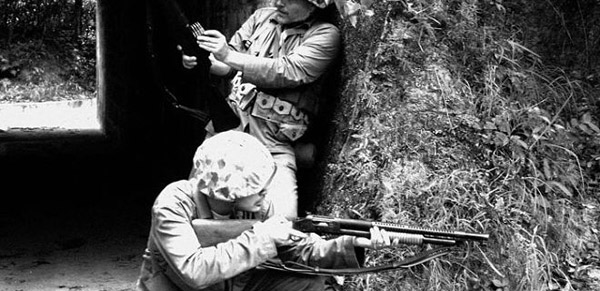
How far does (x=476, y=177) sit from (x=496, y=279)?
637mm

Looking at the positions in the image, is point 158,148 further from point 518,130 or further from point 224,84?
point 518,130

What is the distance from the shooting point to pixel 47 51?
1089 inches

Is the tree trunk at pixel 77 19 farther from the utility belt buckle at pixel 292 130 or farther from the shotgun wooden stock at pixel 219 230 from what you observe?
the shotgun wooden stock at pixel 219 230

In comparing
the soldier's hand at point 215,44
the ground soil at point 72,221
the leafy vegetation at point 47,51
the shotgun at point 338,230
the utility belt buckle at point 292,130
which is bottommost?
the leafy vegetation at point 47,51

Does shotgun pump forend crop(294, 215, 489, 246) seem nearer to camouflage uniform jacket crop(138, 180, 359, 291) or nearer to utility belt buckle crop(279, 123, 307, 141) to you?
camouflage uniform jacket crop(138, 180, 359, 291)

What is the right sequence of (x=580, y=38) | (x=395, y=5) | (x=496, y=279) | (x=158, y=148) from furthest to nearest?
(x=158, y=148)
(x=580, y=38)
(x=395, y=5)
(x=496, y=279)

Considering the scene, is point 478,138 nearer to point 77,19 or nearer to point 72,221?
point 72,221

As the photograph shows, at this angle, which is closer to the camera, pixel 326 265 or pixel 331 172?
pixel 326 265

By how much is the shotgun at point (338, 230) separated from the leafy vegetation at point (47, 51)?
21.7 meters

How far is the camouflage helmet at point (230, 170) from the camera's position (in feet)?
12.7

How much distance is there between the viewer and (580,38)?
20.7ft

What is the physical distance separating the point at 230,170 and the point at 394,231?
809mm

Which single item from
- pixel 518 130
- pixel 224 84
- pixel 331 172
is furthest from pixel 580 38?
pixel 224 84

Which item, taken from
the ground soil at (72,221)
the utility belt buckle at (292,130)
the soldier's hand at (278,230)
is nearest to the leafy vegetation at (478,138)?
the utility belt buckle at (292,130)
